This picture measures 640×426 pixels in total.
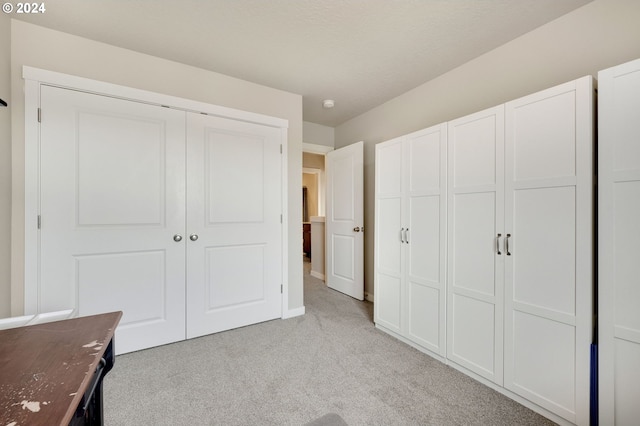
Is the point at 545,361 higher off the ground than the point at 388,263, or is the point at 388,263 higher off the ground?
the point at 388,263

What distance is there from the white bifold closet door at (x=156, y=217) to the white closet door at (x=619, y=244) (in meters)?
2.39

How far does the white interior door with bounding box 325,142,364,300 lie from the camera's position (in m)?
3.43

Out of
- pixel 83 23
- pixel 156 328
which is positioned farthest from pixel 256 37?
pixel 156 328

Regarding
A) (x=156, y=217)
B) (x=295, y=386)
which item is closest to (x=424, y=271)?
(x=295, y=386)

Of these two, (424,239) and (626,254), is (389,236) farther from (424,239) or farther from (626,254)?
(626,254)

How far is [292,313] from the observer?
2.90 metres

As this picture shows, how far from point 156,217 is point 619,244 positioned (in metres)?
2.97

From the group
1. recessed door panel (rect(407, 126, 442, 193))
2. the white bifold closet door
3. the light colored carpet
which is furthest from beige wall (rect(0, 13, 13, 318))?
recessed door panel (rect(407, 126, 442, 193))

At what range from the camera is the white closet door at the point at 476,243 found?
172 centimetres

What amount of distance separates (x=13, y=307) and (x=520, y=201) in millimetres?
3402

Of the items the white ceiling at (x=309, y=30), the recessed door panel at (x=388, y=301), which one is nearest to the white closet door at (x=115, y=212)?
the white ceiling at (x=309, y=30)

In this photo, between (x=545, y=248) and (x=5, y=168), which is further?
(x=5, y=168)

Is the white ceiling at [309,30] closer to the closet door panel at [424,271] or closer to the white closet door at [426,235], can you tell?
the white closet door at [426,235]

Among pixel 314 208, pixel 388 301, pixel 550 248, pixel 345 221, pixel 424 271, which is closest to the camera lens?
pixel 550 248
